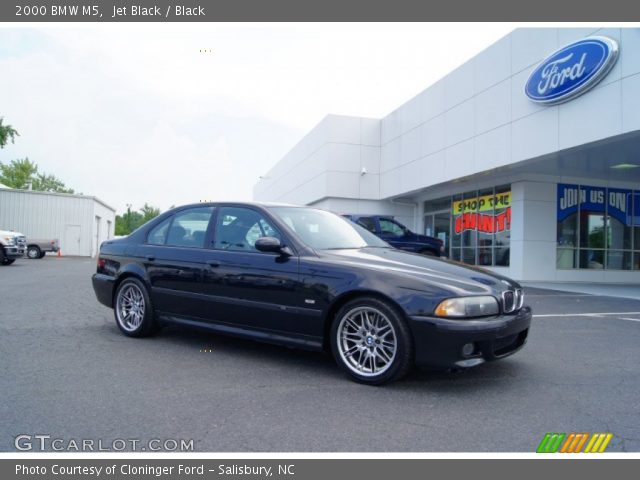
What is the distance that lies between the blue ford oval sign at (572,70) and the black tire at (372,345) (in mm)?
10055

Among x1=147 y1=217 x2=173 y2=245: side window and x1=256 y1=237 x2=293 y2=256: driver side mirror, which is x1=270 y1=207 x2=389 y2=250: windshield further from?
x1=147 y1=217 x2=173 y2=245: side window

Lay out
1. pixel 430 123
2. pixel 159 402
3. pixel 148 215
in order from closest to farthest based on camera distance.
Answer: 1. pixel 159 402
2. pixel 430 123
3. pixel 148 215

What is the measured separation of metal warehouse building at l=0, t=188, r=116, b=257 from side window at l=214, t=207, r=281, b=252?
1246 inches

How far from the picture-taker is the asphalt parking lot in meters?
2.96

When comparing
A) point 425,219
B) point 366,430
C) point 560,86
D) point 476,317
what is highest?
point 560,86

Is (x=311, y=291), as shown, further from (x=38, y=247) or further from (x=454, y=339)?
(x=38, y=247)

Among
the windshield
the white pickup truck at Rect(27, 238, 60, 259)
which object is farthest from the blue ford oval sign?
the white pickup truck at Rect(27, 238, 60, 259)

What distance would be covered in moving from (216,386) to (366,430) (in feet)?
4.48

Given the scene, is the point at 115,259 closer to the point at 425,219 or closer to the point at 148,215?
the point at 425,219

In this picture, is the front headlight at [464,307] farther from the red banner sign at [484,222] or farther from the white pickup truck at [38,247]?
the white pickup truck at [38,247]

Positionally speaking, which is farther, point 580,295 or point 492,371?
point 580,295

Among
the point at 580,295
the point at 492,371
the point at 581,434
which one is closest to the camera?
the point at 581,434

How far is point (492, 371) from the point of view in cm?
441

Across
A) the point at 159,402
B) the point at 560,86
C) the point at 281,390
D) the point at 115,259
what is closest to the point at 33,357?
the point at 115,259
